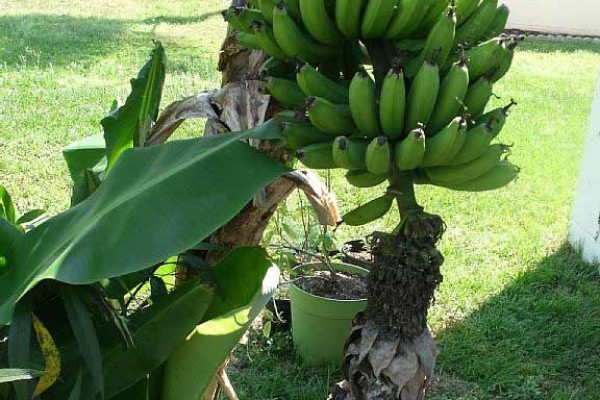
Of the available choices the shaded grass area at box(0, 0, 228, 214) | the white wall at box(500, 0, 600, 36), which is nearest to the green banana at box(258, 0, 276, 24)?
the shaded grass area at box(0, 0, 228, 214)

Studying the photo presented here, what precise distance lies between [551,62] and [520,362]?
6.65 meters

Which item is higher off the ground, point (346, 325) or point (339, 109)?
point (339, 109)

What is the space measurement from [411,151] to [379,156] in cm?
4

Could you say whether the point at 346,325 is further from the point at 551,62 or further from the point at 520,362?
the point at 551,62

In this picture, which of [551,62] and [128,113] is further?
[551,62]

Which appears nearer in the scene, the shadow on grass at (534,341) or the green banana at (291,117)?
the green banana at (291,117)

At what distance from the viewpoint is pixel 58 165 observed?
4102 mm

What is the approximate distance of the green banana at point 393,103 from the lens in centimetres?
95

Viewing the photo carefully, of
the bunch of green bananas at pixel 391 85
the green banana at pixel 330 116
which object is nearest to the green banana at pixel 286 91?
the bunch of green bananas at pixel 391 85

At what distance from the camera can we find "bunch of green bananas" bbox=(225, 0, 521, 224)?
3.15 feet

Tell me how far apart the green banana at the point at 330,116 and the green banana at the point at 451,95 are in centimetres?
12

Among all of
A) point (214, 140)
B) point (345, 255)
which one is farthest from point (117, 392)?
point (345, 255)

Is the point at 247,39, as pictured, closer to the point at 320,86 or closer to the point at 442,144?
the point at 320,86

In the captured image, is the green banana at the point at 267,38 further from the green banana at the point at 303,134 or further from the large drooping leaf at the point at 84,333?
the large drooping leaf at the point at 84,333
